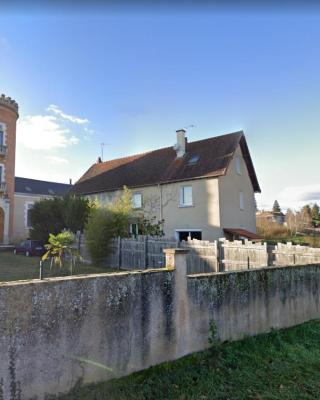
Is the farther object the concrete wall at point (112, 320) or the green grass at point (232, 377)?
the green grass at point (232, 377)

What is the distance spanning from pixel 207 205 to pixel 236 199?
264 cm

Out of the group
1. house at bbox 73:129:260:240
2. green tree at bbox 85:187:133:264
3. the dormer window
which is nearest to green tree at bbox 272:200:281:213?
house at bbox 73:129:260:240

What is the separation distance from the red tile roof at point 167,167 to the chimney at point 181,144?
0.35 metres

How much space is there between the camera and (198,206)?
66.4 feet

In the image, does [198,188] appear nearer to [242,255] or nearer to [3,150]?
[242,255]

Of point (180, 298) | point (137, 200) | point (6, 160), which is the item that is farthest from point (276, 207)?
point (180, 298)

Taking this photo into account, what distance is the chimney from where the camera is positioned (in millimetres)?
23734

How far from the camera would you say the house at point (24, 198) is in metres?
33.6

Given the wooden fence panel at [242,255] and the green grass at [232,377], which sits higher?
the wooden fence panel at [242,255]

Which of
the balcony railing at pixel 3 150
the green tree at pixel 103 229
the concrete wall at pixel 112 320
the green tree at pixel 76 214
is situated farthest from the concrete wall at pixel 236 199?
the balcony railing at pixel 3 150

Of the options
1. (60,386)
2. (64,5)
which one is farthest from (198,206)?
(60,386)

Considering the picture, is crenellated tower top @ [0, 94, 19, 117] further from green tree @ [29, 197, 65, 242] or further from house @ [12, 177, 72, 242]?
house @ [12, 177, 72, 242]

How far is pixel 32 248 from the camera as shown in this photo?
21.0 m

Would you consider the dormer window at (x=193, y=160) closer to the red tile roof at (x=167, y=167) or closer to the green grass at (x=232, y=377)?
the red tile roof at (x=167, y=167)
